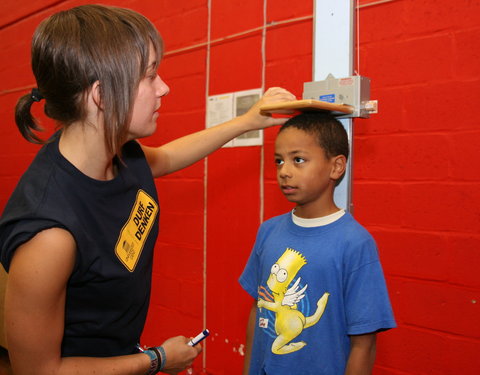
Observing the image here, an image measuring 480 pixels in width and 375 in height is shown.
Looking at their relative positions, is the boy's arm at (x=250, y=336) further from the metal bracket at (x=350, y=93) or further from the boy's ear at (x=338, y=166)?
the metal bracket at (x=350, y=93)

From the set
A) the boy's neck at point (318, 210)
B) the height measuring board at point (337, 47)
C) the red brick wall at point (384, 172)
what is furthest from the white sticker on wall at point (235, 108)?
the boy's neck at point (318, 210)

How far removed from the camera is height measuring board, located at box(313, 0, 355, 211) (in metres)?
1.23

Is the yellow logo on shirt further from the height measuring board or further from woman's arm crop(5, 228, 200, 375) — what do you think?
the height measuring board

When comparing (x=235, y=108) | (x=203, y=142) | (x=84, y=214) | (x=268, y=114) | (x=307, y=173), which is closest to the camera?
(x=84, y=214)

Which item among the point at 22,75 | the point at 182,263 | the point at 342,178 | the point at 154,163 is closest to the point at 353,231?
the point at 342,178

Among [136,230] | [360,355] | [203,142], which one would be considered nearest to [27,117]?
[136,230]

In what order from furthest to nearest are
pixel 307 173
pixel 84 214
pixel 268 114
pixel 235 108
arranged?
pixel 235 108 < pixel 268 114 < pixel 307 173 < pixel 84 214

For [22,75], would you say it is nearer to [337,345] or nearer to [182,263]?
[182,263]

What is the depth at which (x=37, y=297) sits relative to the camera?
2.80 ft

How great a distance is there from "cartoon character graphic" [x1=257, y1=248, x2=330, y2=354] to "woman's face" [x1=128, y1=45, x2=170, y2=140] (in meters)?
0.47

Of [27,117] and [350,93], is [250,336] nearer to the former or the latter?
[350,93]

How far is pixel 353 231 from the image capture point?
44.2 inches

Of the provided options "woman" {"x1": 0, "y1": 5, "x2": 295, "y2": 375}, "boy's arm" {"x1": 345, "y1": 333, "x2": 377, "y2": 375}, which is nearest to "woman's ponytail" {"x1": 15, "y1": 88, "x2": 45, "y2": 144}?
"woman" {"x1": 0, "y1": 5, "x2": 295, "y2": 375}

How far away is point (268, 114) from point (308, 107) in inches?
8.5
